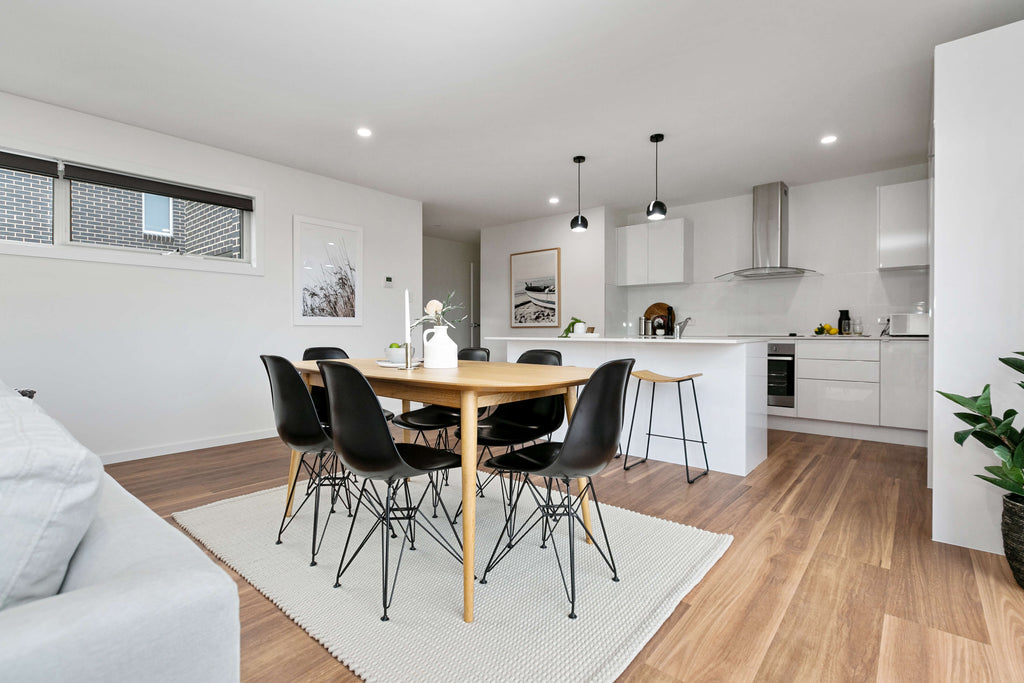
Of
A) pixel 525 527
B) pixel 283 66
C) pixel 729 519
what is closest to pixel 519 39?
pixel 283 66

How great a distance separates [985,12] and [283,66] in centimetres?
362

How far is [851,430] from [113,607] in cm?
546

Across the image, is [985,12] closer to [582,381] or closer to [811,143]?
[811,143]

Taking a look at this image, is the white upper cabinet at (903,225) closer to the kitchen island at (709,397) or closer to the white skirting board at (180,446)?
the kitchen island at (709,397)

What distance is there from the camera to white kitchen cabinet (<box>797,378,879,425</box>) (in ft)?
14.4

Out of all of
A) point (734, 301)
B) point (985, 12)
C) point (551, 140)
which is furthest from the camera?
point (734, 301)

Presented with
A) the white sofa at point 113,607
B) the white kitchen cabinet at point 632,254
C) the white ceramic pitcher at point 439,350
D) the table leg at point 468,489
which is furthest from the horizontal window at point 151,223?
the white kitchen cabinet at point 632,254

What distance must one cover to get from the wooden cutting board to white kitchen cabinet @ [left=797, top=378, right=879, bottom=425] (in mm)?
1797

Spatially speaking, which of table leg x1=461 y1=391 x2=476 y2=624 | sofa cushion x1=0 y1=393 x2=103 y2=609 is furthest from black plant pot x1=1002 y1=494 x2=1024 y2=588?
sofa cushion x1=0 y1=393 x2=103 y2=609

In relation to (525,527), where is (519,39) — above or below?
above

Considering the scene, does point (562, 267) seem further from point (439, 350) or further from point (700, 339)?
point (439, 350)

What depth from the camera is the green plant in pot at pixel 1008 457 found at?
1.90 meters

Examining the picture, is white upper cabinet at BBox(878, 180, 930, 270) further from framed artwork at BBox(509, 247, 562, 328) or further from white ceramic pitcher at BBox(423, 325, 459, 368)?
white ceramic pitcher at BBox(423, 325, 459, 368)

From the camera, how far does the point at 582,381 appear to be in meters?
1.91
